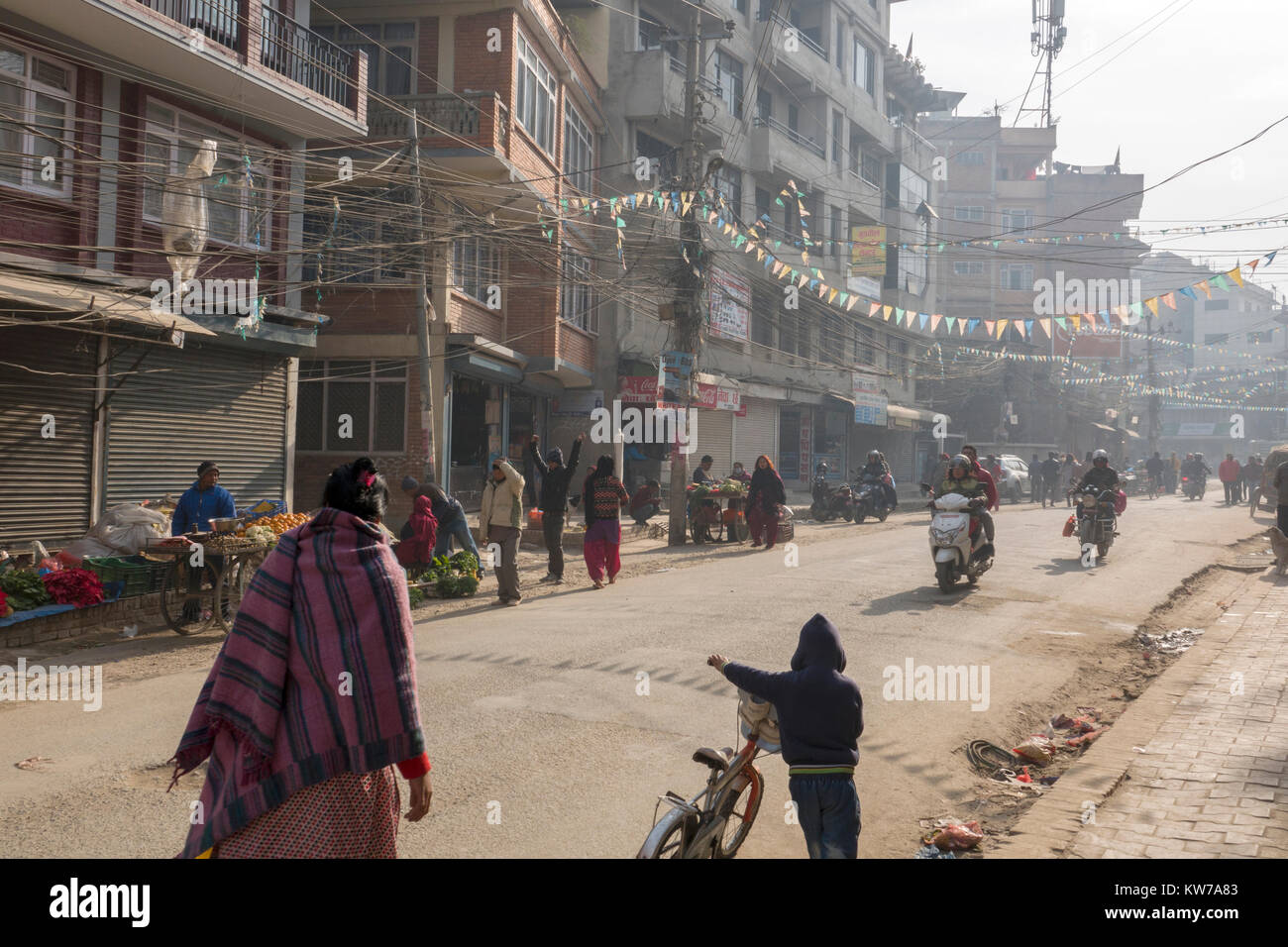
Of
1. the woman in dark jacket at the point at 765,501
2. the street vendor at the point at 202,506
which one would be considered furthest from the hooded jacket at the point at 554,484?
the woman in dark jacket at the point at 765,501

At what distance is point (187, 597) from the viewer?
10367mm

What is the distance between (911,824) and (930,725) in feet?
5.99

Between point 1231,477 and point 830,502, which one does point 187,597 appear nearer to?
point 830,502

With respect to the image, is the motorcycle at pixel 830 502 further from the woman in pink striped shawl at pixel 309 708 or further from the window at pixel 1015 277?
the window at pixel 1015 277

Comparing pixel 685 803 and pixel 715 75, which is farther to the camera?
pixel 715 75

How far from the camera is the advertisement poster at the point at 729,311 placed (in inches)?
1210

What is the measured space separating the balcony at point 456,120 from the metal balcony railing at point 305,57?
158cm

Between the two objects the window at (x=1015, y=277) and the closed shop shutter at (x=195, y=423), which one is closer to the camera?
the closed shop shutter at (x=195, y=423)

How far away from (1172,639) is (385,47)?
17.0 m

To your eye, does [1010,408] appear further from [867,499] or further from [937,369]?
[867,499]

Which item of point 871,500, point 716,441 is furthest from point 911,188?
point 871,500

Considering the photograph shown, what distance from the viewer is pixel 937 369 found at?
1984 inches

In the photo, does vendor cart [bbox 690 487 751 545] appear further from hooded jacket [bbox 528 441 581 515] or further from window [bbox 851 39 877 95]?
window [bbox 851 39 877 95]
